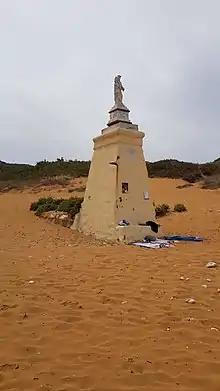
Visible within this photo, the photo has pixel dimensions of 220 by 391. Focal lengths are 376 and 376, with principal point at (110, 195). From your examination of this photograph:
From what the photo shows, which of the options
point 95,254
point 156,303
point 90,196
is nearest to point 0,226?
point 90,196

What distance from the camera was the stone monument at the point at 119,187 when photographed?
943 cm

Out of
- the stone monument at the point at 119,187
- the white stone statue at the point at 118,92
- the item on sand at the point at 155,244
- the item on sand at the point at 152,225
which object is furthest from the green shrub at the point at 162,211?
the item on sand at the point at 155,244

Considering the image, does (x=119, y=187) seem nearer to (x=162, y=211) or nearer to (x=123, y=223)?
(x=123, y=223)

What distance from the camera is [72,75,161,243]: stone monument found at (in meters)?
9.43

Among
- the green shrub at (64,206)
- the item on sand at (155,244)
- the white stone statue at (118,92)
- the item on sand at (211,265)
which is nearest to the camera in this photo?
the item on sand at (211,265)

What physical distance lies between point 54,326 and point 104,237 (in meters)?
6.11

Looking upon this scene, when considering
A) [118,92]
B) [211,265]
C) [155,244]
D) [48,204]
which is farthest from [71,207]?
[211,265]

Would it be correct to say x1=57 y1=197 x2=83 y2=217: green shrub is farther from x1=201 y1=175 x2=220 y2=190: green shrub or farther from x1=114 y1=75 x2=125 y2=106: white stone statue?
x1=201 y1=175 x2=220 y2=190: green shrub

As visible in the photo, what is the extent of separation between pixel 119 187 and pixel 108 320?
619 cm

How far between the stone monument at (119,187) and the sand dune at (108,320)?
1.93m

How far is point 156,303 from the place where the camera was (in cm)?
418

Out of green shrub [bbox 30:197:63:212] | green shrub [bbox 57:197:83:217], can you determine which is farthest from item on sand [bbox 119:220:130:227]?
green shrub [bbox 30:197:63:212]

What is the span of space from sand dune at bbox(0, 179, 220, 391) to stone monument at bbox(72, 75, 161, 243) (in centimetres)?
193

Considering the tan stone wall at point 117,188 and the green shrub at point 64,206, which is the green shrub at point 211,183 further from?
the tan stone wall at point 117,188
